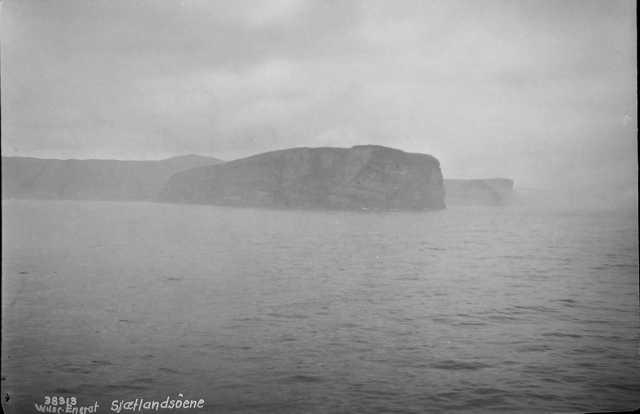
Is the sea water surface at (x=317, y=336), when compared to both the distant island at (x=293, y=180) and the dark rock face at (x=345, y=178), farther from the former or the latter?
the dark rock face at (x=345, y=178)

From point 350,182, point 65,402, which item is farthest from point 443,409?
point 350,182

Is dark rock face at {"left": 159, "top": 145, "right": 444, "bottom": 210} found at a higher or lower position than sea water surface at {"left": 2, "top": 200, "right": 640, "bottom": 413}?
higher

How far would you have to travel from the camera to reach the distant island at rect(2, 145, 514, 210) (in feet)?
28.0

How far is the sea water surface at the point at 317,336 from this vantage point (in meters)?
4.82

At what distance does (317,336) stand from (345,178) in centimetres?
2918

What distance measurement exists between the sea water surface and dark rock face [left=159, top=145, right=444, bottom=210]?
11.2 meters

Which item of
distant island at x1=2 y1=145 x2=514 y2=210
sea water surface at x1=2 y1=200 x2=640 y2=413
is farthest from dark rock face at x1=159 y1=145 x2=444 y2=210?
sea water surface at x1=2 y1=200 x2=640 y2=413

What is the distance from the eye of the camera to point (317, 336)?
6.82 m

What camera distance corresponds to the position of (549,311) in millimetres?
8930

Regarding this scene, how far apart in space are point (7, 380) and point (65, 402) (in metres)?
0.81

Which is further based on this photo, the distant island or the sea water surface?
the distant island

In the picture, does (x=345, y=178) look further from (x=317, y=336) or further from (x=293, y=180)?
(x=317, y=336)

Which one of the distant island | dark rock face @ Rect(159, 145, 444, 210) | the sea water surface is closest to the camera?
the sea water surface

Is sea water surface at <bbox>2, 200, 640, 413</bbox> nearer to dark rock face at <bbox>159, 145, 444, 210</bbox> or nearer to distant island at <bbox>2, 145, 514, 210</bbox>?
distant island at <bbox>2, 145, 514, 210</bbox>
